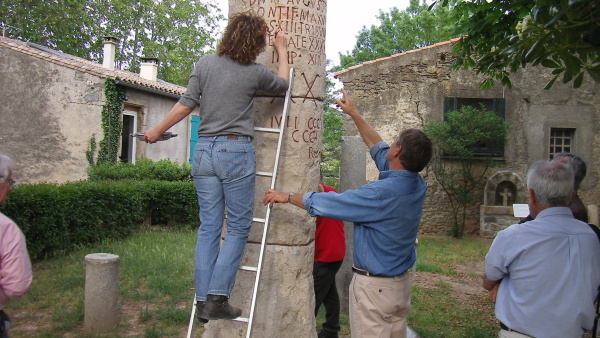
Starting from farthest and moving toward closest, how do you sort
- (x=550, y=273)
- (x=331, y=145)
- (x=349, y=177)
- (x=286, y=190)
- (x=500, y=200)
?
(x=331, y=145), (x=500, y=200), (x=349, y=177), (x=286, y=190), (x=550, y=273)

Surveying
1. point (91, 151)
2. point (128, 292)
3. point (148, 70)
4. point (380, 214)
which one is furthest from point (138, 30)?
point (380, 214)

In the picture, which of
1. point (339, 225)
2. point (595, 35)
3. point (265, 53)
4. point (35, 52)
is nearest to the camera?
point (595, 35)

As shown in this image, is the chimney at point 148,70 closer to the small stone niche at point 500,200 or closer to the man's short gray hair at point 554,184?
the small stone niche at point 500,200

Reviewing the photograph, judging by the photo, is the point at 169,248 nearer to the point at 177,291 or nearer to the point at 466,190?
the point at 177,291

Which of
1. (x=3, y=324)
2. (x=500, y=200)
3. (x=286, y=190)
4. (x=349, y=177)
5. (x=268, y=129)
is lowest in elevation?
(x=3, y=324)

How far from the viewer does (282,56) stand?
3615 mm

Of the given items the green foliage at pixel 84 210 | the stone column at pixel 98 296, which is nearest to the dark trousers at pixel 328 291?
the stone column at pixel 98 296

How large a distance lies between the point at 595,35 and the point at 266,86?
202cm

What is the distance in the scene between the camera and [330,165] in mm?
25297

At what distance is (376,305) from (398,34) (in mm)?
29519

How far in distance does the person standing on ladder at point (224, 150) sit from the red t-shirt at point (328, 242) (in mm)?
1549

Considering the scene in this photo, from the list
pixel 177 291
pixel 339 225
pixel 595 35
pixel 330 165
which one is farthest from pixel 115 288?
pixel 330 165

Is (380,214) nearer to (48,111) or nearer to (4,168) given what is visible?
(4,168)

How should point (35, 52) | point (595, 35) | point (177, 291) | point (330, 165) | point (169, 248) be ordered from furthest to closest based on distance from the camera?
point (330, 165) < point (35, 52) < point (169, 248) < point (177, 291) < point (595, 35)
